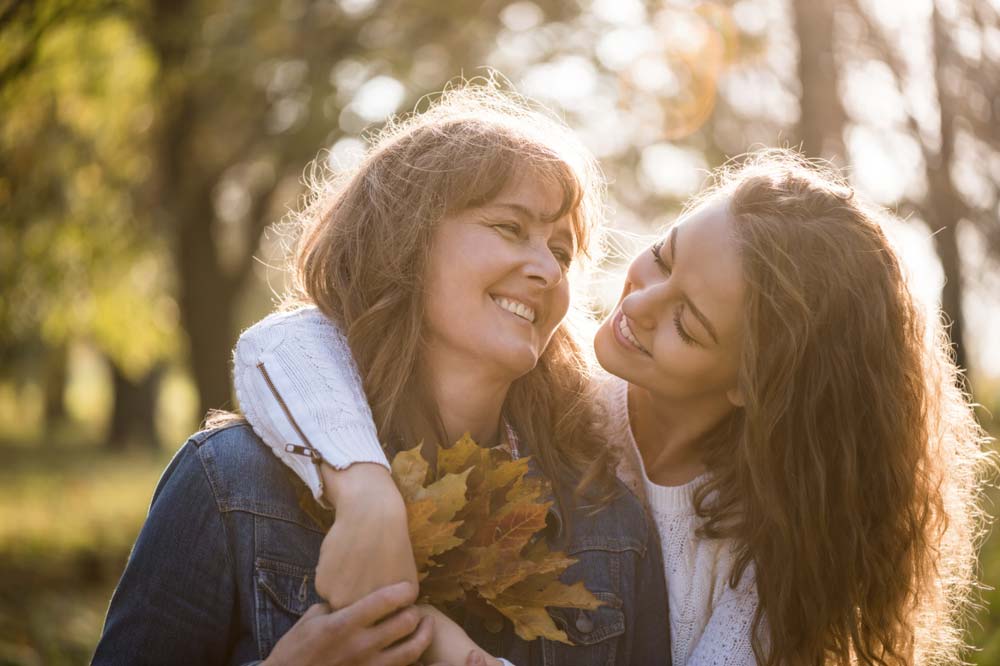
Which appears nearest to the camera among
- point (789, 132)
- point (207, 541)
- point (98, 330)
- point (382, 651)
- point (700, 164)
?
point (382, 651)

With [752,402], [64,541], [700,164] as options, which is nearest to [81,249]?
[64,541]

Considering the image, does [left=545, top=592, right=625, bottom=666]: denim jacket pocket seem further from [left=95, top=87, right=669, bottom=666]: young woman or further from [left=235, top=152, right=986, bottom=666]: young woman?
[left=235, top=152, right=986, bottom=666]: young woman

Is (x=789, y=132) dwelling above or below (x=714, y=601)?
above

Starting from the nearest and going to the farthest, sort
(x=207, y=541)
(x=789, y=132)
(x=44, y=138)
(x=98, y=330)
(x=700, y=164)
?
(x=207, y=541)
(x=789, y=132)
(x=44, y=138)
(x=700, y=164)
(x=98, y=330)

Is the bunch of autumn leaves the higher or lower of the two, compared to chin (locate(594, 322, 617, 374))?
lower

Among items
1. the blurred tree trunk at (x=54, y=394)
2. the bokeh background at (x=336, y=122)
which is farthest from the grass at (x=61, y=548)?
the blurred tree trunk at (x=54, y=394)

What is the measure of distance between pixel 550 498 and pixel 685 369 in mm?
547

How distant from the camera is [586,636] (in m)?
2.78

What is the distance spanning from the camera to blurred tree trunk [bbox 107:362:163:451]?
21.4 meters

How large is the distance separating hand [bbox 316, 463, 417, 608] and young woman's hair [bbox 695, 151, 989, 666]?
1.16 meters

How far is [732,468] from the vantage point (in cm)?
306

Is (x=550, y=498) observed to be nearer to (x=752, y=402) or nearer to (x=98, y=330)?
(x=752, y=402)

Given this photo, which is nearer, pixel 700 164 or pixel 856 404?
pixel 856 404

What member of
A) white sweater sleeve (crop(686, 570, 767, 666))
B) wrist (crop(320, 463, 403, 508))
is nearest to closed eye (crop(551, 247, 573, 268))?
wrist (crop(320, 463, 403, 508))
